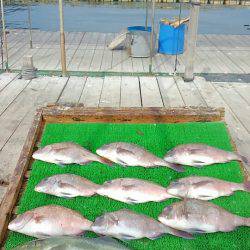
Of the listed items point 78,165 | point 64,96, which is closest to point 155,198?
point 78,165

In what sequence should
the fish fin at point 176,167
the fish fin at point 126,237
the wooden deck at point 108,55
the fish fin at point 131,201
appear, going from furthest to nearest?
the wooden deck at point 108,55
the fish fin at point 176,167
the fish fin at point 131,201
the fish fin at point 126,237

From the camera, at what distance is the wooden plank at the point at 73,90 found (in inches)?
241

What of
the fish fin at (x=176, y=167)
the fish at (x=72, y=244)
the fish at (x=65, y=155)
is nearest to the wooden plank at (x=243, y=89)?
the fish fin at (x=176, y=167)

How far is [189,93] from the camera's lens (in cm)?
636

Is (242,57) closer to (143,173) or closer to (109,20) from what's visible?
(143,173)

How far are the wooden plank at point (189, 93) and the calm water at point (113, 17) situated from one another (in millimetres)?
10286

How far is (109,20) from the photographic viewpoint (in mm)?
20312

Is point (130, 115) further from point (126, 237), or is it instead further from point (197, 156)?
point (126, 237)

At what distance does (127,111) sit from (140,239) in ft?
6.73

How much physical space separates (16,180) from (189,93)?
153 inches

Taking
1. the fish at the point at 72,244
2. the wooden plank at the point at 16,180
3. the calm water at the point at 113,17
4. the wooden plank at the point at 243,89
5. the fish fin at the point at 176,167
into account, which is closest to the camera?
the fish at the point at 72,244

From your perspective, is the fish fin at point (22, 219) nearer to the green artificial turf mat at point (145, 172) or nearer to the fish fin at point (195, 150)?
the green artificial turf mat at point (145, 172)

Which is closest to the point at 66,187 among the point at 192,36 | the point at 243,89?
the point at 192,36

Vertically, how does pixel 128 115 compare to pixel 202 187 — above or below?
above
